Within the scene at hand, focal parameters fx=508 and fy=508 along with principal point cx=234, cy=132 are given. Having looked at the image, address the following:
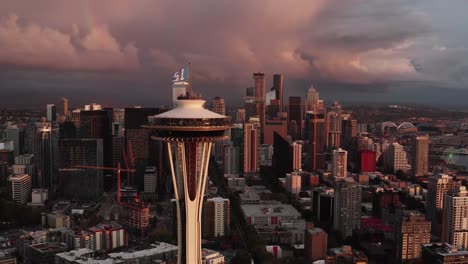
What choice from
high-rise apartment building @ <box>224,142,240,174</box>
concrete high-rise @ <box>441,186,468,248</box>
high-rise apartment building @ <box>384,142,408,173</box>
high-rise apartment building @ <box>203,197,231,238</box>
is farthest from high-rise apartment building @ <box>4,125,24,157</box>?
concrete high-rise @ <box>441,186,468,248</box>

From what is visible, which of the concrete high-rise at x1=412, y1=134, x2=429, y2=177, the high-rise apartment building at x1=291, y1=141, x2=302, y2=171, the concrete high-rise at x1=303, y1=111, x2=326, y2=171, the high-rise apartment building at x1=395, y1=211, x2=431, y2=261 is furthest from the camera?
the concrete high-rise at x1=303, y1=111, x2=326, y2=171

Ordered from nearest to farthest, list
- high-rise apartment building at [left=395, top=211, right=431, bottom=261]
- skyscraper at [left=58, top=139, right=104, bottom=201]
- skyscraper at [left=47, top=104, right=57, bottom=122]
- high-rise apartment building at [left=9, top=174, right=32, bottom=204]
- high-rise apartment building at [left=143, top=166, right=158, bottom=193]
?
high-rise apartment building at [left=395, top=211, right=431, bottom=261]
high-rise apartment building at [left=9, top=174, right=32, bottom=204]
skyscraper at [left=58, top=139, right=104, bottom=201]
high-rise apartment building at [left=143, top=166, right=158, bottom=193]
skyscraper at [left=47, top=104, right=57, bottom=122]

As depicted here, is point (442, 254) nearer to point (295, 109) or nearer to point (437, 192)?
point (437, 192)

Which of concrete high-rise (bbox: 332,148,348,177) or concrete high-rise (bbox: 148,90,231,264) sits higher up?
concrete high-rise (bbox: 148,90,231,264)

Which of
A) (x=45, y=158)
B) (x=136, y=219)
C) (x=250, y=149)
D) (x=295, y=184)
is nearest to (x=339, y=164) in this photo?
(x=295, y=184)

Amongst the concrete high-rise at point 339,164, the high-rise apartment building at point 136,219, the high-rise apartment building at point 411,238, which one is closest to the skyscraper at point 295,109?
the concrete high-rise at point 339,164

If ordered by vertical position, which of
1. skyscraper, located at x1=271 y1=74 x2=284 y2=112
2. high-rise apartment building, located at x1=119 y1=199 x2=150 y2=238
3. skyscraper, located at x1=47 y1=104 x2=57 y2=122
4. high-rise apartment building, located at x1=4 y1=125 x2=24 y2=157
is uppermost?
skyscraper, located at x1=271 y1=74 x2=284 y2=112

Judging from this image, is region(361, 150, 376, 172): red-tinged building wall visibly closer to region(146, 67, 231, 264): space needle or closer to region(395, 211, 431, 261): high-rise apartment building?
region(395, 211, 431, 261): high-rise apartment building
